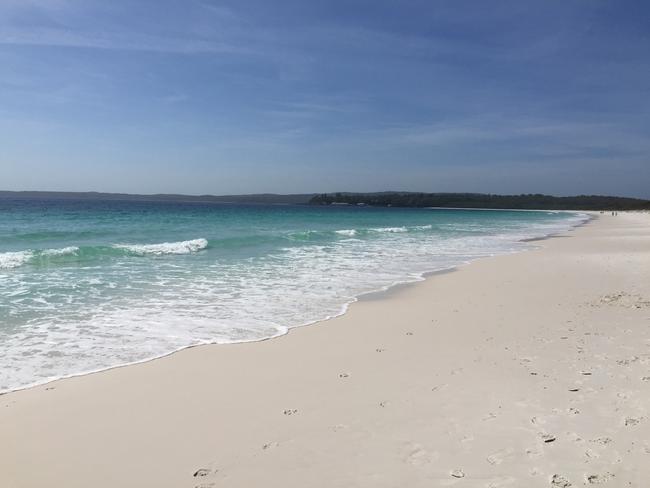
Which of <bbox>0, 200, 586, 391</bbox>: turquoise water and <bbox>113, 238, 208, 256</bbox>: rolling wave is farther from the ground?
<bbox>113, 238, 208, 256</bbox>: rolling wave

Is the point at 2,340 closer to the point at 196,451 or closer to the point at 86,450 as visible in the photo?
the point at 86,450

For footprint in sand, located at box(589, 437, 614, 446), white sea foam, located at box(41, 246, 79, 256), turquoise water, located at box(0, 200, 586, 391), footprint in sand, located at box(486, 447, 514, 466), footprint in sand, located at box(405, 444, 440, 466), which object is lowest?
turquoise water, located at box(0, 200, 586, 391)

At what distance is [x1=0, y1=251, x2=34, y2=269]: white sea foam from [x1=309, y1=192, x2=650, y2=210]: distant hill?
151 meters

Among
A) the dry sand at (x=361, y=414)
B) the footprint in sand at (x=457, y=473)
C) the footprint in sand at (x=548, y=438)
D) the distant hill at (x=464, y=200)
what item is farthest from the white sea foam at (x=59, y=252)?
the distant hill at (x=464, y=200)

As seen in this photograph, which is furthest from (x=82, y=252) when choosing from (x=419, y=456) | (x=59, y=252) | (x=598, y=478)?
(x=598, y=478)

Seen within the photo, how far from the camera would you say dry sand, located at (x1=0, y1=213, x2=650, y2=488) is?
3.25 meters

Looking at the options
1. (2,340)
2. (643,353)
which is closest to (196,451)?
(2,340)

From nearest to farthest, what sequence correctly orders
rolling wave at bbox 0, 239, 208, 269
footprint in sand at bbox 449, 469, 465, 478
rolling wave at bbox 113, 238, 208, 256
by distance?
1. footprint in sand at bbox 449, 469, 465, 478
2. rolling wave at bbox 0, 239, 208, 269
3. rolling wave at bbox 113, 238, 208, 256

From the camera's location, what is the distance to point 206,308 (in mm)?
8773

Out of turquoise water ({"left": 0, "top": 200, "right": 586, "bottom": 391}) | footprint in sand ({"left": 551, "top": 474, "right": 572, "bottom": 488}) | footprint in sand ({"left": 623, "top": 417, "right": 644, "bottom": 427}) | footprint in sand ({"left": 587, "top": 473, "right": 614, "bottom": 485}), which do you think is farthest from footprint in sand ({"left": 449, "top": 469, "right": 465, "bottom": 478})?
turquoise water ({"left": 0, "top": 200, "right": 586, "bottom": 391})

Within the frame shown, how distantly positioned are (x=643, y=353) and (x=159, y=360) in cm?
556

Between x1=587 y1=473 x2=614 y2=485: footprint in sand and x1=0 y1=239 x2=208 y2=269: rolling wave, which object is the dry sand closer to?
x1=587 y1=473 x2=614 y2=485: footprint in sand

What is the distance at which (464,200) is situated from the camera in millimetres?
170500

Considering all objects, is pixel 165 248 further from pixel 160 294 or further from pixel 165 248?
pixel 160 294
